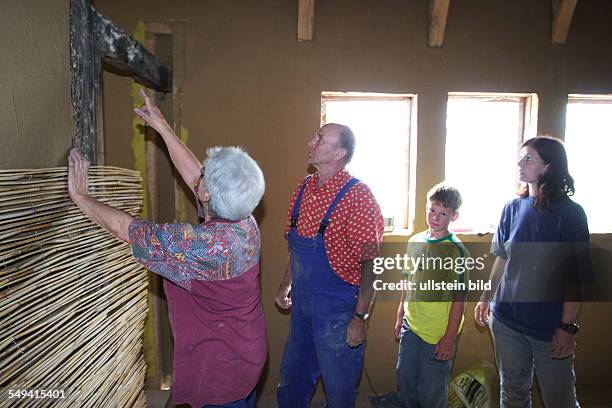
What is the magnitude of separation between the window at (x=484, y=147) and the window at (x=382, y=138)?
318 millimetres

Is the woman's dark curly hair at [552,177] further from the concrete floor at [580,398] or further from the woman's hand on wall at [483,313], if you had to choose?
the concrete floor at [580,398]

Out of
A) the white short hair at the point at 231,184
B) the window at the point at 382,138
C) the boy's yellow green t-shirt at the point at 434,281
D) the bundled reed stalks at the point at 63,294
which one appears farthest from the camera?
the window at the point at 382,138

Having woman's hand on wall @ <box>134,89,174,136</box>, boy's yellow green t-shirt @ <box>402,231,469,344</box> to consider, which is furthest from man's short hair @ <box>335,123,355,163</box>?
woman's hand on wall @ <box>134,89,174,136</box>

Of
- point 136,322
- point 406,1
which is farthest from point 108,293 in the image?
point 406,1

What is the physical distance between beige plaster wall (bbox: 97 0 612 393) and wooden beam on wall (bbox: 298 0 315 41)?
0.21 feet

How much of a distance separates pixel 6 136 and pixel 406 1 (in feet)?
8.56

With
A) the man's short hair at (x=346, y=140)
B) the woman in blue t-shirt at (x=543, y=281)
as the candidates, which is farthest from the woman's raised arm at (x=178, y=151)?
the woman in blue t-shirt at (x=543, y=281)

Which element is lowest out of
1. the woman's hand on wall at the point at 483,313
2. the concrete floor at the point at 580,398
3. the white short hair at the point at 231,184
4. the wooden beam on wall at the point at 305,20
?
the concrete floor at the point at 580,398

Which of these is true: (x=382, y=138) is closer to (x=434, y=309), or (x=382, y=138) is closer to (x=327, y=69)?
(x=327, y=69)

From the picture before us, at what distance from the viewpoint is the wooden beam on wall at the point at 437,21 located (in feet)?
8.97

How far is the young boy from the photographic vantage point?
7.36 ft

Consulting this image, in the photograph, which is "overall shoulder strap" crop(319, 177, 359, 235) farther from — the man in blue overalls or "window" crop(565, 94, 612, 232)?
"window" crop(565, 94, 612, 232)

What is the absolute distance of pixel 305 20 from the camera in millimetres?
2727

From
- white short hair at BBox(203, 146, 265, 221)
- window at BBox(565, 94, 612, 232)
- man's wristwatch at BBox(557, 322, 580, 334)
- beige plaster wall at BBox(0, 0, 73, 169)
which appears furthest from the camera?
window at BBox(565, 94, 612, 232)
